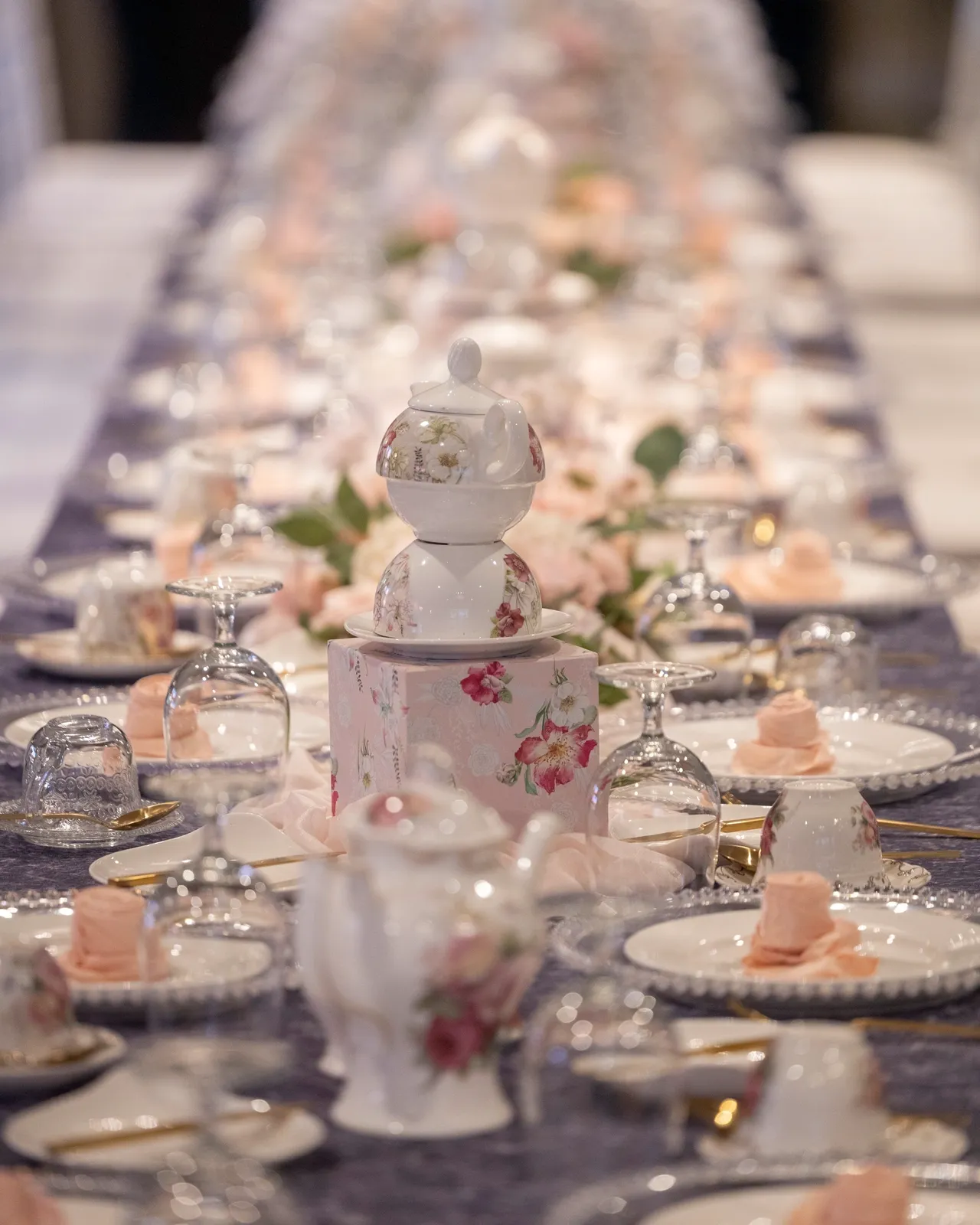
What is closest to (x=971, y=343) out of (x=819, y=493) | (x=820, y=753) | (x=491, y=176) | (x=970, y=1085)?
(x=491, y=176)

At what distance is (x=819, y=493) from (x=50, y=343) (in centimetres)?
894

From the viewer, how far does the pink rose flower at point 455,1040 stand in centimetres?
159

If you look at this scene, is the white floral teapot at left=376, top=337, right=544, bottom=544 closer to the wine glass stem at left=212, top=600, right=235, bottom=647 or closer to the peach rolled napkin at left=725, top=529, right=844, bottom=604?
the wine glass stem at left=212, top=600, right=235, bottom=647

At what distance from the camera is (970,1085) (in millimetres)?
1712

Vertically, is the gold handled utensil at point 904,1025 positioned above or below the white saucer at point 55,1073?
below

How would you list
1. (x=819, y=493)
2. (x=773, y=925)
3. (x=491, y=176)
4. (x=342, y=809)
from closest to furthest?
→ (x=773, y=925)
(x=342, y=809)
(x=819, y=493)
(x=491, y=176)

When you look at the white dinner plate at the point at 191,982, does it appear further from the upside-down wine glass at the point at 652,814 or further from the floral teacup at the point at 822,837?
the floral teacup at the point at 822,837

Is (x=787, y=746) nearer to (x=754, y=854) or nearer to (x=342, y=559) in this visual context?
(x=754, y=854)

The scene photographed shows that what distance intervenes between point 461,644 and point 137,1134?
72 centimetres

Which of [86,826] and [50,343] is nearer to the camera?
[86,826]

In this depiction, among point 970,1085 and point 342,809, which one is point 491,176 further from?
point 970,1085

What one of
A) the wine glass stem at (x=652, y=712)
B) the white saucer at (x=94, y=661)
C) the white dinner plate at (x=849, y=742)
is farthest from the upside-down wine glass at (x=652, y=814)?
the white saucer at (x=94, y=661)

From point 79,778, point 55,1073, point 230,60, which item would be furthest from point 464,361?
point 230,60

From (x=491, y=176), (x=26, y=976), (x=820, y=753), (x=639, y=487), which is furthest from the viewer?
(x=491, y=176)
